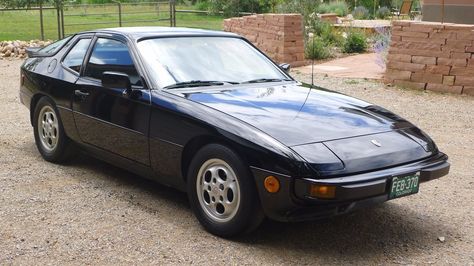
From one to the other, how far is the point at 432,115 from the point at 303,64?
513 cm

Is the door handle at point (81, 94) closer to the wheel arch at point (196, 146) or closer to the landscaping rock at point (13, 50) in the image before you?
the wheel arch at point (196, 146)

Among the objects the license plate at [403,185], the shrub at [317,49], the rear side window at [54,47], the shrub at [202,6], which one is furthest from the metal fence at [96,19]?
the license plate at [403,185]

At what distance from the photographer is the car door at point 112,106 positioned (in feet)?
16.3

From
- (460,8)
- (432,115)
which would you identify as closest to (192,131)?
→ (432,115)

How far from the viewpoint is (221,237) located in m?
→ 4.37

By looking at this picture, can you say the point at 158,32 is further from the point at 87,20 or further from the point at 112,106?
the point at 87,20

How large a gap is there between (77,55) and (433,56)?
6.47 meters

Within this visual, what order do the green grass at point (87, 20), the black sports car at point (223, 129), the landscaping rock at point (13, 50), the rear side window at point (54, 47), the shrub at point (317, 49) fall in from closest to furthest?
the black sports car at point (223, 129) → the rear side window at point (54, 47) → the shrub at point (317, 49) → the landscaping rock at point (13, 50) → the green grass at point (87, 20)

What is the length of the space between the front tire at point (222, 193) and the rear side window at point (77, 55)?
6.62 feet

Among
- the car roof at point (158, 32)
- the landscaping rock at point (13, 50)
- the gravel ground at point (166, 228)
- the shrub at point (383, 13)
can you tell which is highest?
the car roof at point (158, 32)

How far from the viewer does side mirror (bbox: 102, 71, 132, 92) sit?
4.99m

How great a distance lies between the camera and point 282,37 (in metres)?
13.3

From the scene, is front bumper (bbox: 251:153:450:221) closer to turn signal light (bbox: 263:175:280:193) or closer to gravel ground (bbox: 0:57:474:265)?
turn signal light (bbox: 263:175:280:193)

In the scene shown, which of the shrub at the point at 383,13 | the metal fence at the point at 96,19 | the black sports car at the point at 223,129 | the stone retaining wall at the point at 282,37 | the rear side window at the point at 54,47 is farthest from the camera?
the shrub at the point at 383,13
